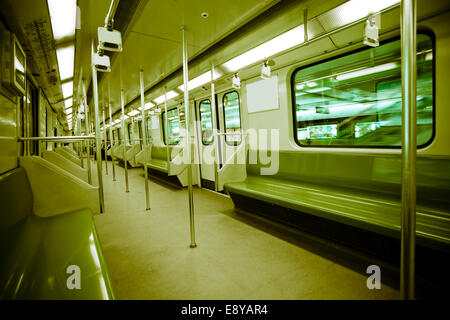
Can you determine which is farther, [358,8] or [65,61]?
[65,61]

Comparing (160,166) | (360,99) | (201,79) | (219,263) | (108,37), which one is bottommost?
(219,263)

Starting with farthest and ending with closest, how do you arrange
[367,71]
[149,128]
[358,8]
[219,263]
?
[149,128] < [367,71] < [219,263] < [358,8]

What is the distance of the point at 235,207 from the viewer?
3.94 m

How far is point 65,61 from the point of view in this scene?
3869 millimetres

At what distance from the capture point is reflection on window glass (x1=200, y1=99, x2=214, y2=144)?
582cm

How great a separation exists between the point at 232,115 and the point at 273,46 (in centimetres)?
225

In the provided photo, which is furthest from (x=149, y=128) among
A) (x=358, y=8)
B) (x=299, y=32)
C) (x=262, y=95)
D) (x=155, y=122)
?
(x=358, y=8)

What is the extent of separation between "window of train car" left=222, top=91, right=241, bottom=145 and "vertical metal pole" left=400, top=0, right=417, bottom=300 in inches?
154

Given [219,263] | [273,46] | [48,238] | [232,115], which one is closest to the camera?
[48,238]

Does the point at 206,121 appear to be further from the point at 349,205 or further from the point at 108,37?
the point at 349,205

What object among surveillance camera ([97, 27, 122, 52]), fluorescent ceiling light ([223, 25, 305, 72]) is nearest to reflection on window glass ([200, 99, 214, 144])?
fluorescent ceiling light ([223, 25, 305, 72])

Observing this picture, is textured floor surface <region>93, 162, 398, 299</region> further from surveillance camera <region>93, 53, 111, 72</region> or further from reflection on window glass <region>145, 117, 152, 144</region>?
reflection on window glass <region>145, 117, 152, 144</region>

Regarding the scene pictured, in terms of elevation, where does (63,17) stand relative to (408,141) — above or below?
above

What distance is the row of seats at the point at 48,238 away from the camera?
107cm
